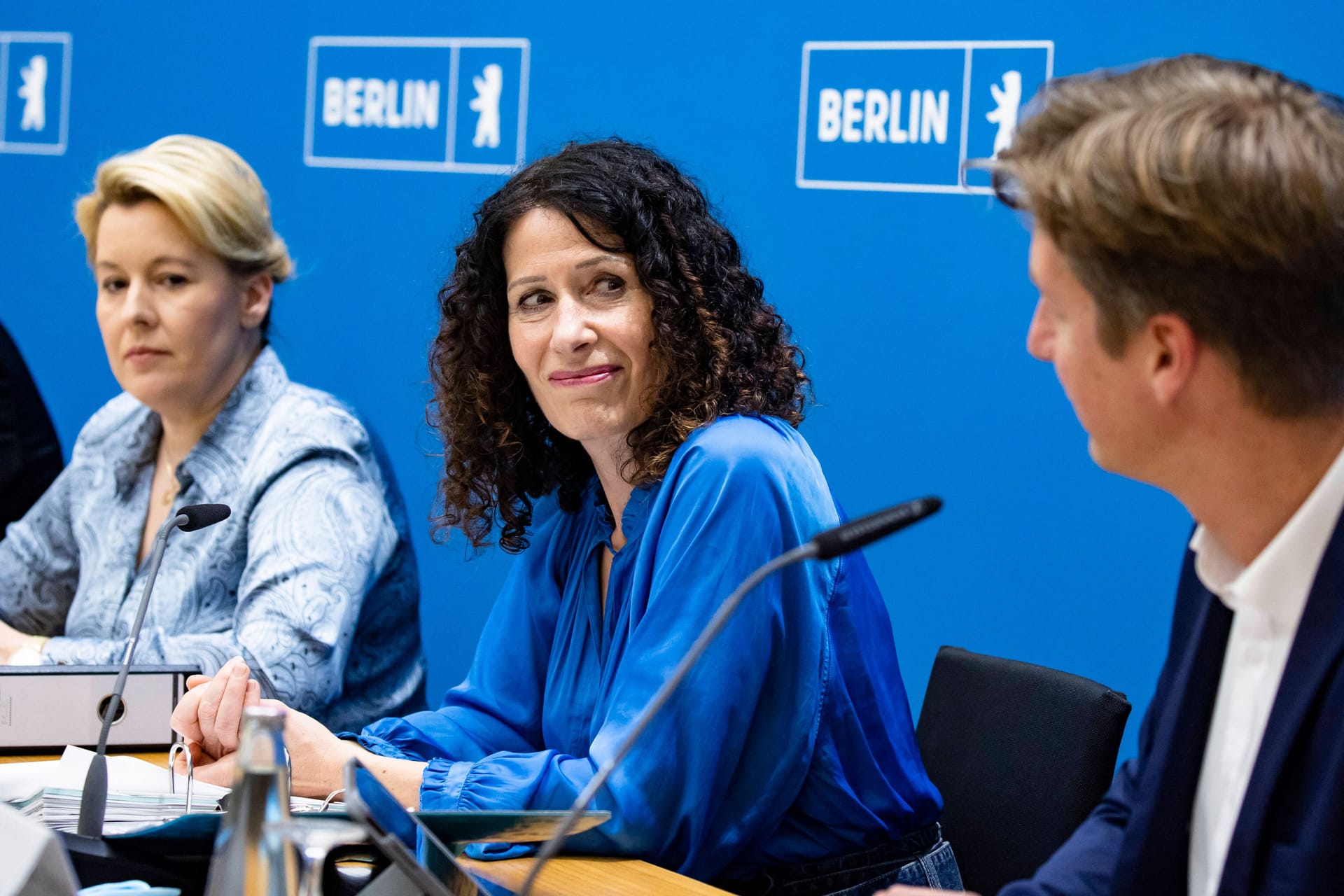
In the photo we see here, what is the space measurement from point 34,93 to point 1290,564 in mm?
3333

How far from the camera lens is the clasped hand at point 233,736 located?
1.55 meters

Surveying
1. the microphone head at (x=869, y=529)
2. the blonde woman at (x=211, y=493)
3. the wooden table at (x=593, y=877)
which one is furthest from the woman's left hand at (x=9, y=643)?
the microphone head at (x=869, y=529)

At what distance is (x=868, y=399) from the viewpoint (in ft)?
8.39

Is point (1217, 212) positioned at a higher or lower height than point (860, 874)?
higher

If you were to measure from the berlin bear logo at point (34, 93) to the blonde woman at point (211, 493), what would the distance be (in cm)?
121

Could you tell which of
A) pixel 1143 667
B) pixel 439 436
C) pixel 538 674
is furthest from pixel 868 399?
pixel 538 674

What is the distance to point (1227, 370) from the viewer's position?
3.18 ft

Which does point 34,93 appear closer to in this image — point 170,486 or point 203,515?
point 170,486

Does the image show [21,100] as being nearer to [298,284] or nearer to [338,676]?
[298,284]

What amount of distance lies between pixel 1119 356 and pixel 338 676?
142cm

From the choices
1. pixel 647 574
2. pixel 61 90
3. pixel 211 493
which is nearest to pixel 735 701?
pixel 647 574

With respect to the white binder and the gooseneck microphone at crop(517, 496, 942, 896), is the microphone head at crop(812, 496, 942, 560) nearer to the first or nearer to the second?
the gooseneck microphone at crop(517, 496, 942, 896)

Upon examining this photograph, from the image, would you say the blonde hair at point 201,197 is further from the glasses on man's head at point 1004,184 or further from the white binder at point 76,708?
the glasses on man's head at point 1004,184

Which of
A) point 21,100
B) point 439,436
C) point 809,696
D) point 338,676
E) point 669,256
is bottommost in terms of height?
point 338,676
